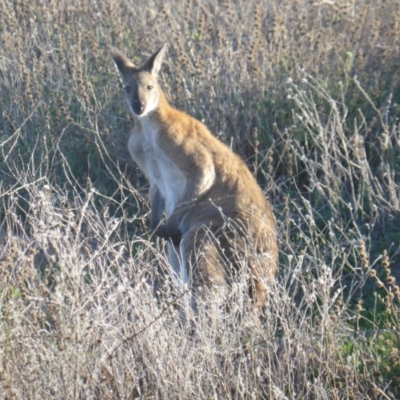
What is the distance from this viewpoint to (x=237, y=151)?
28.6ft

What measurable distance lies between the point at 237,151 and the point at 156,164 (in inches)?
56.6

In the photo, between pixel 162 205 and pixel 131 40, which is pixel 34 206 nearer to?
pixel 162 205

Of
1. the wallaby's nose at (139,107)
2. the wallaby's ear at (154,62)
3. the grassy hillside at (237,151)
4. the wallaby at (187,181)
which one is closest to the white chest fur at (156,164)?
the wallaby at (187,181)

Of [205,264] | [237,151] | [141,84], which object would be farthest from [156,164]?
[237,151]

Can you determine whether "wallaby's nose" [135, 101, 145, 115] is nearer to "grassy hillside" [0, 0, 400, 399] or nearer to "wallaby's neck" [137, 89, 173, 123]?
"wallaby's neck" [137, 89, 173, 123]

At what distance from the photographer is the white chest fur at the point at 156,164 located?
734 centimetres

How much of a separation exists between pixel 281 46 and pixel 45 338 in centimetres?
540

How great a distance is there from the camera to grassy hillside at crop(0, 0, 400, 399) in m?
4.66

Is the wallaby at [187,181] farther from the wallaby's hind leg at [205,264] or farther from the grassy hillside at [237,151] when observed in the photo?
the grassy hillside at [237,151]

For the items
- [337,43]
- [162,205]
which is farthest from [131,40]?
[162,205]

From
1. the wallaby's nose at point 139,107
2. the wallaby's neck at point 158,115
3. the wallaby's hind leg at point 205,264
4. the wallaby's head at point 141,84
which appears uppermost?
the wallaby's head at point 141,84

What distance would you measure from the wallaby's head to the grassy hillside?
0.62 metres

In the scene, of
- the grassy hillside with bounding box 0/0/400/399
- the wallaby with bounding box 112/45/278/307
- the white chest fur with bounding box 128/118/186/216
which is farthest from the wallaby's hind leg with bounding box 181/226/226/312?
the white chest fur with bounding box 128/118/186/216

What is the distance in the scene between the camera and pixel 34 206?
4758mm
